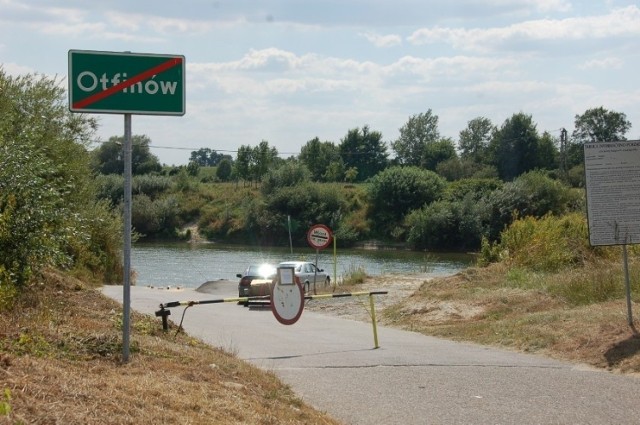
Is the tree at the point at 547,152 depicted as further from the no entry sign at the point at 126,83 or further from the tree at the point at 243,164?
the no entry sign at the point at 126,83

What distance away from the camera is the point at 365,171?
119125 mm

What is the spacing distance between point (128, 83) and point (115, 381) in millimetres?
2717

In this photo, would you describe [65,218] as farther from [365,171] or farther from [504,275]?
[365,171]

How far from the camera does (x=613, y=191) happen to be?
13.3 meters

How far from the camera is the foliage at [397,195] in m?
78.4

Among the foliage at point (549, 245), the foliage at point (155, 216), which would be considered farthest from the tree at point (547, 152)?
the foliage at point (549, 245)

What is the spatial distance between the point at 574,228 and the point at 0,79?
1671 centimetres

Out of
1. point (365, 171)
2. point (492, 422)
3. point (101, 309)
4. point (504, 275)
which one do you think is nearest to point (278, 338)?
point (101, 309)

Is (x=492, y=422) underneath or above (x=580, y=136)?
underneath

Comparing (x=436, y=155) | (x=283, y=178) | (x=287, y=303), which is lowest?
(x=287, y=303)

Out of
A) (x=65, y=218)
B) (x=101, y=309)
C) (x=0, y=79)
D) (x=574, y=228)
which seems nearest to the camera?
(x=101, y=309)

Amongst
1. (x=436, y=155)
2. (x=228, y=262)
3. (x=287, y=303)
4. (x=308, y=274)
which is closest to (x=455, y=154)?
(x=436, y=155)

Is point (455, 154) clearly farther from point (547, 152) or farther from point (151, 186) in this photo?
point (151, 186)

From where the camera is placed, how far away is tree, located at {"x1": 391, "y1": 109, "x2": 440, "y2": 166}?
127 meters
